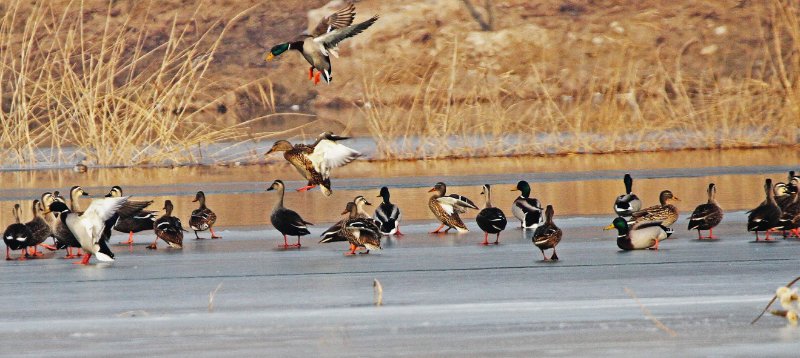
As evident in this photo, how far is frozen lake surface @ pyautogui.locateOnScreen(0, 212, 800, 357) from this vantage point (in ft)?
25.7

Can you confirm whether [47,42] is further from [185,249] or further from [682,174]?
[185,249]

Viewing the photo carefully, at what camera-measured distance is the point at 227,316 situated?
8.88 metres

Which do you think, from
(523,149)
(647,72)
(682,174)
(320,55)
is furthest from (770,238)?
(647,72)

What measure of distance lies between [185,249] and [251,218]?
302 centimetres

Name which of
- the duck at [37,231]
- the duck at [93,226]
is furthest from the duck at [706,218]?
the duck at [37,231]

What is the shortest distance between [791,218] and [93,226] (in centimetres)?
530

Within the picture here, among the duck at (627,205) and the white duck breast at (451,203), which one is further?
the duck at (627,205)

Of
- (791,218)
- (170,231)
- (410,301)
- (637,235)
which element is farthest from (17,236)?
(791,218)

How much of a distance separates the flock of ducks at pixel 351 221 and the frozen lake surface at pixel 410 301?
16 centimetres

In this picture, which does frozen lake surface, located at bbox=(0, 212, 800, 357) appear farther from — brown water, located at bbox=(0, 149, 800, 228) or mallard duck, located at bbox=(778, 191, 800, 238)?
Result: brown water, located at bbox=(0, 149, 800, 228)

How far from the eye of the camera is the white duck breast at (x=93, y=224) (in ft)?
A: 38.4

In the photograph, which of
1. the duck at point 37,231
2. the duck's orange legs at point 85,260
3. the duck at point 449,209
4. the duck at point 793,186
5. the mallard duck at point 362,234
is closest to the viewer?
the duck's orange legs at point 85,260

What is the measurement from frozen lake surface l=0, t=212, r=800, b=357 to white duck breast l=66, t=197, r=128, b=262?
0.15 metres

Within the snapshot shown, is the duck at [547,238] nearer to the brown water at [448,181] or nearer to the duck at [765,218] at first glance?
the duck at [765,218]
